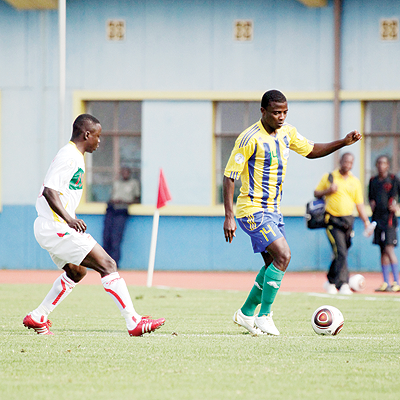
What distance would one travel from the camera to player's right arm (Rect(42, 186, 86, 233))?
6262mm

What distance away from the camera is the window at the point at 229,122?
16766 mm

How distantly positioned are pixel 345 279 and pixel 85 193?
732 cm

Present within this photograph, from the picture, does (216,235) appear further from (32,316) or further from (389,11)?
(32,316)

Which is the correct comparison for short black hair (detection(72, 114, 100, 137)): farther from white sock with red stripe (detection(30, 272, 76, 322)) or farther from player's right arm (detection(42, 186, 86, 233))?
white sock with red stripe (detection(30, 272, 76, 322))

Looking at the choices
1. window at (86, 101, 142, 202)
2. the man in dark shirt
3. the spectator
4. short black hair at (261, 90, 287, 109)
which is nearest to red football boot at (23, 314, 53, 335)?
short black hair at (261, 90, 287, 109)

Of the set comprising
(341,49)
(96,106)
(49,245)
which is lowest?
(49,245)

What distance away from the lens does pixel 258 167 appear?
686 centimetres

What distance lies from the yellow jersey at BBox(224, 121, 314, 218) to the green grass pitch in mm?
1176

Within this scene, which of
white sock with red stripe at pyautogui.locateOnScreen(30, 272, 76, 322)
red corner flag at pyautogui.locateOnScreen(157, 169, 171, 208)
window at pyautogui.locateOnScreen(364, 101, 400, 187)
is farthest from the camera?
window at pyautogui.locateOnScreen(364, 101, 400, 187)

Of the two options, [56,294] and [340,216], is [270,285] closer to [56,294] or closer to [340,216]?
[56,294]

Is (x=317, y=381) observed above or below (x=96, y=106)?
below

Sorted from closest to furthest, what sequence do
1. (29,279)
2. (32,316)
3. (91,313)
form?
(32,316) → (91,313) → (29,279)

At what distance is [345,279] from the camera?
463 inches

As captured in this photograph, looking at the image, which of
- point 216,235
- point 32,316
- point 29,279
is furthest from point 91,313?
point 216,235
